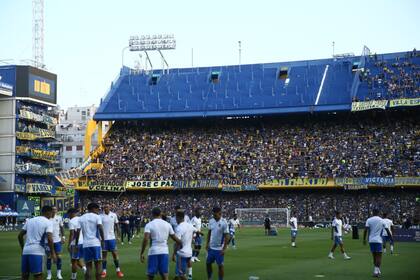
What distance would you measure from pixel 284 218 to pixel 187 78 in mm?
26040

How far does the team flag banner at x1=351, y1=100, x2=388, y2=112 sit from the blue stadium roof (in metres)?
1.21

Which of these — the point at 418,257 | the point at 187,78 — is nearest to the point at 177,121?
the point at 187,78

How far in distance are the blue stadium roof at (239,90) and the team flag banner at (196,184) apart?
8.80 meters

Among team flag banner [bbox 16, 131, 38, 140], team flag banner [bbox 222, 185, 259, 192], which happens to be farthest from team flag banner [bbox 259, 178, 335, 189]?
team flag banner [bbox 16, 131, 38, 140]

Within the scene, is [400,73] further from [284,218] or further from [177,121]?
[177,121]

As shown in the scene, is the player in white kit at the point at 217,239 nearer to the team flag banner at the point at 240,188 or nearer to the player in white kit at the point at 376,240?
the player in white kit at the point at 376,240

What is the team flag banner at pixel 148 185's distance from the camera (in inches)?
2958

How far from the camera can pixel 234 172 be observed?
244 ft

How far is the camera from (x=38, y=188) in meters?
86.6

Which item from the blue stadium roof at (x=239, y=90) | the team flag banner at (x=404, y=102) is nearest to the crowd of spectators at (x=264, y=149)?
the blue stadium roof at (x=239, y=90)

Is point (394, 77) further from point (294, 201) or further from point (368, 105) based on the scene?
point (294, 201)

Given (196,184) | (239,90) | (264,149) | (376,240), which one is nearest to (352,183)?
(264,149)

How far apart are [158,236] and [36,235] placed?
2.78 metres

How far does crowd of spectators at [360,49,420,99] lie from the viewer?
71.5m
